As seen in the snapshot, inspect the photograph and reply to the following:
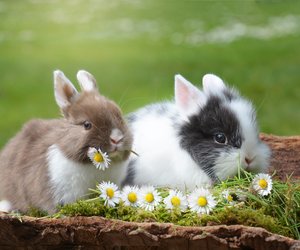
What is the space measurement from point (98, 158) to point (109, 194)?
12cm

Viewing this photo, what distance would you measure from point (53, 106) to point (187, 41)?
103 centimetres

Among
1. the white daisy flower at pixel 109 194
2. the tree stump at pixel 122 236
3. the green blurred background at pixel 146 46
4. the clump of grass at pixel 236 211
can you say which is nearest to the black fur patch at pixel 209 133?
the clump of grass at pixel 236 211

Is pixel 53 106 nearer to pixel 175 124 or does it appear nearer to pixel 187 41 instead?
pixel 187 41

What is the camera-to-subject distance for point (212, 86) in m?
2.39

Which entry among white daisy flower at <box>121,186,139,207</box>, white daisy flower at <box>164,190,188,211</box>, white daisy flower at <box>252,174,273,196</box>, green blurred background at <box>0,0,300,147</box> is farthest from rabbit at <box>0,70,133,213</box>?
green blurred background at <box>0,0,300,147</box>

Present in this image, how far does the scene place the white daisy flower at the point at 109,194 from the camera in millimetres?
2055

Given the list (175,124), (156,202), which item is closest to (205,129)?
(175,124)

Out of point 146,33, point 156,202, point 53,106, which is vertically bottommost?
point 156,202

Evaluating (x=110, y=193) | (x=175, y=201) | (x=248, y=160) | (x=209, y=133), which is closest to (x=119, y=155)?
(x=110, y=193)

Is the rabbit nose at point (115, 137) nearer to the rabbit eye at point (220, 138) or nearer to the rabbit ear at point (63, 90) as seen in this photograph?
the rabbit ear at point (63, 90)

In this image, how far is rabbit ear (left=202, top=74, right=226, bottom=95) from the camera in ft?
7.77

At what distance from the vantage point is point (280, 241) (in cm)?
169

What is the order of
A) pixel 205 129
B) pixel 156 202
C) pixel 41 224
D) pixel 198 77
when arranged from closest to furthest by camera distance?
pixel 41 224 < pixel 156 202 < pixel 205 129 < pixel 198 77

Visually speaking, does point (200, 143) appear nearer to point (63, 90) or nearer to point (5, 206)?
point (63, 90)
